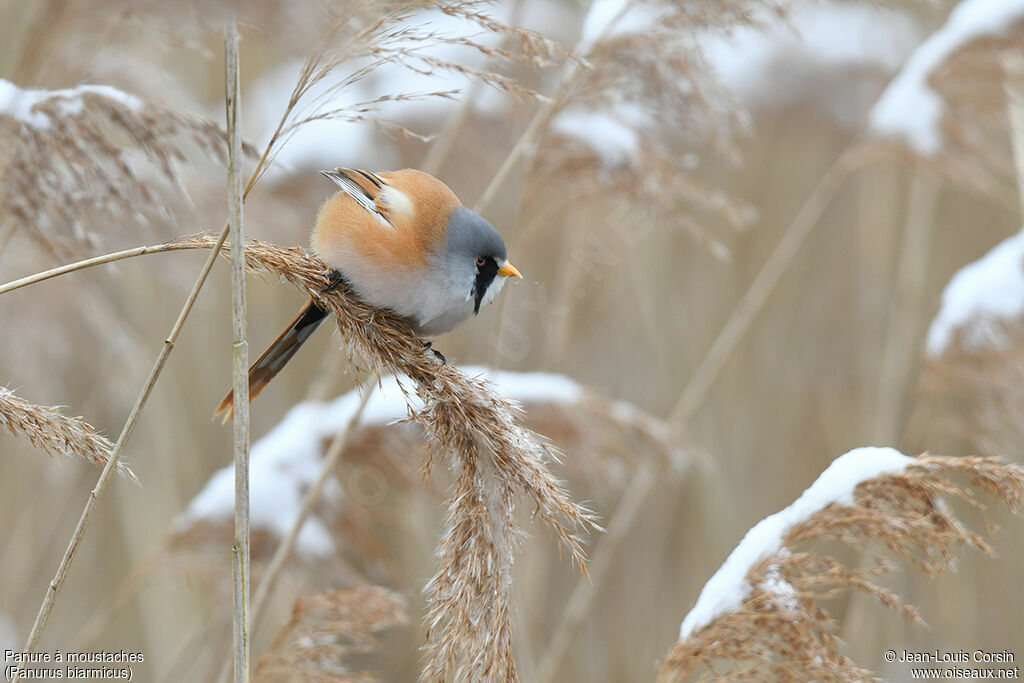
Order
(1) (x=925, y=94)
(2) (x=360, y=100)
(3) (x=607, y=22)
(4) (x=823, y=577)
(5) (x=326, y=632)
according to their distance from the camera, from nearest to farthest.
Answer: (4) (x=823, y=577) → (5) (x=326, y=632) → (3) (x=607, y=22) → (1) (x=925, y=94) → (2) (x=360, y=100)

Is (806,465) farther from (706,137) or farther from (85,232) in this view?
(85,232)

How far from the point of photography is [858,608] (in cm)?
252

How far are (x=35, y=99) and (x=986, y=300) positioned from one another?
209 cm

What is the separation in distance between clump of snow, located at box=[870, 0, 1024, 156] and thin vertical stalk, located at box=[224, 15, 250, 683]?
204 cm

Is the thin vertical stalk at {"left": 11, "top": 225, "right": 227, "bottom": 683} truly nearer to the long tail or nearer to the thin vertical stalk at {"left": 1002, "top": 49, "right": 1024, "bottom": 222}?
the long tail

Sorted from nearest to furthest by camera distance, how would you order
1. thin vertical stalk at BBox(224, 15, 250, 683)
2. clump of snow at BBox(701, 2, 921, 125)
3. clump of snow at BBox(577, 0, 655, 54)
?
thin vertical stalk at BBox(224, 15, 250, 683), clump of snow at BBox(577, 0, 655, 54), clump of snow at BBox(701, 2, 921, 125)

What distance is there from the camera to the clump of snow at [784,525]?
131 cm

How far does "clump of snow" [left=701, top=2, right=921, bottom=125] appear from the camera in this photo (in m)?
3.92

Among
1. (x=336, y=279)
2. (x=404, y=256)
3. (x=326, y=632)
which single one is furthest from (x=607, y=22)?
(x=326, y=632)

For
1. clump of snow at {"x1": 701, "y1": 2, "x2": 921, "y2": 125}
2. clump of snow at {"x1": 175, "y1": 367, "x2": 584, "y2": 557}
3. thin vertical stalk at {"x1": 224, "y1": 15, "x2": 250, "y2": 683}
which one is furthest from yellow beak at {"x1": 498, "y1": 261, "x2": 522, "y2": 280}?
clump of snow at {"x1": 701, "y1": 2, "x2": 921, "y2": 125}

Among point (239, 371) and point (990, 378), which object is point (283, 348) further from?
point (990, 378)

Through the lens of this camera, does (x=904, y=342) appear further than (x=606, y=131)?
Yes

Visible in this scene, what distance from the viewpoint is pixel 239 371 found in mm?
1179

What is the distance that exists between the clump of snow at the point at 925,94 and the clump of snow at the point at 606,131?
826 mm
